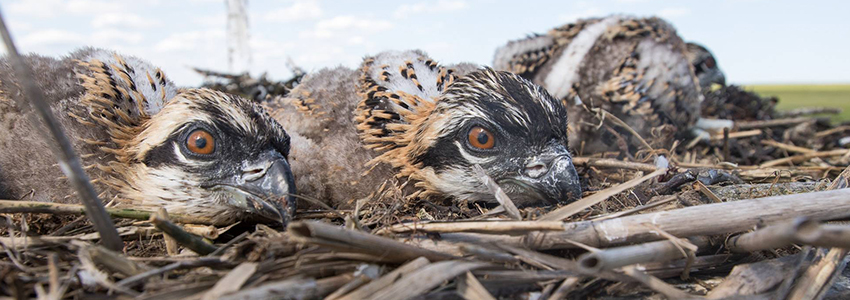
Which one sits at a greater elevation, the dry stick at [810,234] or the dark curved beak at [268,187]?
the dark curved beak at [268,187]

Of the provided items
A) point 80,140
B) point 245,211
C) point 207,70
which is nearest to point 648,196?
point 245,211

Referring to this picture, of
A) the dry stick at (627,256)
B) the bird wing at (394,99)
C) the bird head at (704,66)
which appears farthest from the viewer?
the bird head at (704,66)

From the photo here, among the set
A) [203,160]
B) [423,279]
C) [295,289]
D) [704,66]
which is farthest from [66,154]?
[704,66]

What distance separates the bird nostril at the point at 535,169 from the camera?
3447 mm

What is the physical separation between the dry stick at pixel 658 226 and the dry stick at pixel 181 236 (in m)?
1.05

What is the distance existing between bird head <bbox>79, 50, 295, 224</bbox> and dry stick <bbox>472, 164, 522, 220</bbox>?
1069 mm

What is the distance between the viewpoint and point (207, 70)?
7266 mm

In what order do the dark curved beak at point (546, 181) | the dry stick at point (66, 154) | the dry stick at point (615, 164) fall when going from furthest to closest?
the dry stick at point (615, 164) < the dark curved beak at point (546, 181) < the dry stick at point (66, 154)

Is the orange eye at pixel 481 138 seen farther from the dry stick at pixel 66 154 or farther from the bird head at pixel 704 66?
the bird head at pixel 704 66

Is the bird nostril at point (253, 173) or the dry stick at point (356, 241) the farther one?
the bird nostril at point (253, 173)

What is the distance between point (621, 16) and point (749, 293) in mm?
5416

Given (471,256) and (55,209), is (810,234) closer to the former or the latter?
(471,256)

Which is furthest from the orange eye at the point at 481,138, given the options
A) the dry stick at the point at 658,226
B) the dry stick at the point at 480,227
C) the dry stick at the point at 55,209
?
the dry stick at the point at 55,209

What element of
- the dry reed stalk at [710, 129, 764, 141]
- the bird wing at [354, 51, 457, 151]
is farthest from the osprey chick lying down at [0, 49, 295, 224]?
the dry reed stalk at [710, 129, 764, 141]
